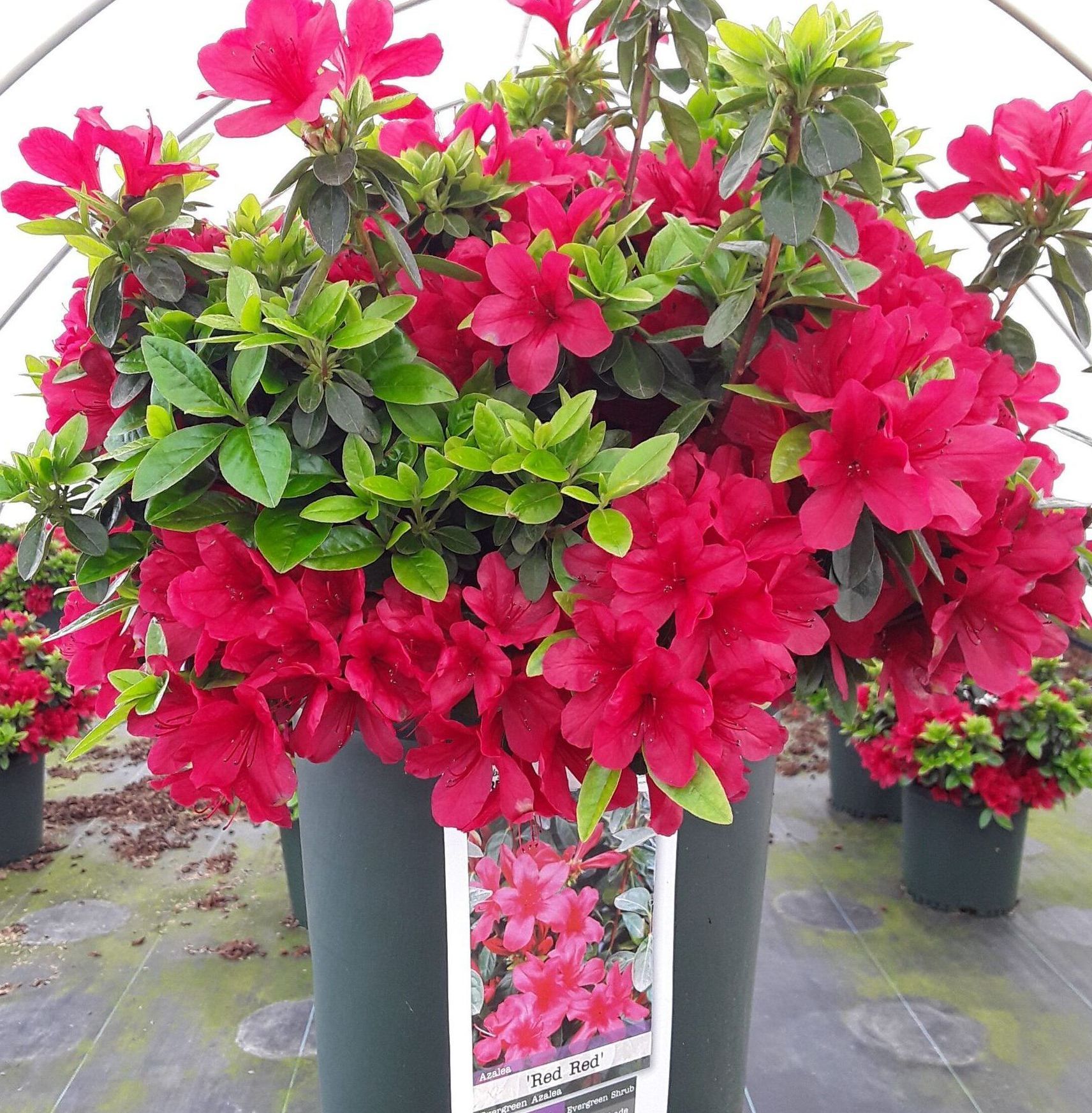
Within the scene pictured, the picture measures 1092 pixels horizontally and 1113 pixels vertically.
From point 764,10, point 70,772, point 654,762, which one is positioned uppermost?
point 764,10

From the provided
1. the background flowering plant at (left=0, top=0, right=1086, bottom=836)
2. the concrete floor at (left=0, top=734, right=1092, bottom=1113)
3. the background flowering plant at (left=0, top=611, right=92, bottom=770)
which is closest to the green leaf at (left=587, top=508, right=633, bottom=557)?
the background flowering plant at (left=0, top=0, right=1086, bottom=836)

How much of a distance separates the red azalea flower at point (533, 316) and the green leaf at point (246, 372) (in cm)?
12

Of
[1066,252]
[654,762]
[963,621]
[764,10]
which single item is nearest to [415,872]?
[654,762]

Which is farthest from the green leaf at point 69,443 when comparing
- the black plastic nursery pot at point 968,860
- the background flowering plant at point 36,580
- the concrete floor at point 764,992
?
the background flowering plant at point 36,580

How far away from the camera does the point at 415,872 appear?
69 centimetres

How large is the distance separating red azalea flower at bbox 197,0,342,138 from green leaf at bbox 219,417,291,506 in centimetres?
15

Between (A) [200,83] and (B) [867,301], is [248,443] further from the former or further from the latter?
(A) [200,83]

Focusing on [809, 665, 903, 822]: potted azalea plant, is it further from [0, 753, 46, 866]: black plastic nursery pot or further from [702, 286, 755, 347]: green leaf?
[702, 286, 755, 347]: green leaf

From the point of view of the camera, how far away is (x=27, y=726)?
2609mm

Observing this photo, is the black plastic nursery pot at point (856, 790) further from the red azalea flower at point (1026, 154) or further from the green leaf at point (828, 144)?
the green leaf at point (828, 144)

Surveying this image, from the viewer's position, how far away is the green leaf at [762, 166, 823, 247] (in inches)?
19.9

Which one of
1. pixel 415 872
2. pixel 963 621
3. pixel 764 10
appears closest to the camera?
pixel 963 621

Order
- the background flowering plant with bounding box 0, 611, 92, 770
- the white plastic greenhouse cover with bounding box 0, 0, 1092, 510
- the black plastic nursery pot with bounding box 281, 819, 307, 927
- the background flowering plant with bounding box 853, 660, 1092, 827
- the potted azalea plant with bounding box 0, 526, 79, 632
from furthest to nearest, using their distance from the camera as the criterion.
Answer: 1. the potted azalea plant with bounding box 0, 526, 79, 632
2. the white plastic greenhouse cover with bounding box 0, 0, 1092, 510
3. the background flowering plant with bounding box 0, 611, 92, 770
4. the background flowering plant with bounding box 853, 660, 1092, 827
5. the black plastic nursery pot with bounding box 281, 819, 307, 927

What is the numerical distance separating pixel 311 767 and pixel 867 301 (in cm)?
51
